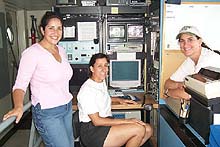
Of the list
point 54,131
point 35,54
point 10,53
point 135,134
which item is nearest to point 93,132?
point 135,134

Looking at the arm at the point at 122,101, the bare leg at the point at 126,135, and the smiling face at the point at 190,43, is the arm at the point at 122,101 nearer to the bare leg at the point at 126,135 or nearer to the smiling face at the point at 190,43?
the bare leg at the point at 126,135

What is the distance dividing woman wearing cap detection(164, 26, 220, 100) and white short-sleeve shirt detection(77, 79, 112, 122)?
0.59 meters

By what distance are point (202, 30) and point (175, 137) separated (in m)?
1.08

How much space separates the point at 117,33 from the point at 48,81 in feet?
4.76

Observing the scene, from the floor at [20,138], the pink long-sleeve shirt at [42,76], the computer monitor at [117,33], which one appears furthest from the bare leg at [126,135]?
the computer monitor at [117,33]

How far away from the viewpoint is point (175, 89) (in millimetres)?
2172

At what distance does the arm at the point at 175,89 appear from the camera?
1980mm

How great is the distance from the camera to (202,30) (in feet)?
7.86

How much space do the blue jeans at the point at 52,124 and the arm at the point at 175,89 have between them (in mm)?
890

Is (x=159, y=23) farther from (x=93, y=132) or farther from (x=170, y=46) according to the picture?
(x=93, y=132)

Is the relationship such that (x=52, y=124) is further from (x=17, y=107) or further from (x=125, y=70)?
(x=125, y=70)

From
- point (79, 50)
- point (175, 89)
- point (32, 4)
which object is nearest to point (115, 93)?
point (79, 50)

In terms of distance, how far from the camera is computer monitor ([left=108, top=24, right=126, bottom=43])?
9.75 ft

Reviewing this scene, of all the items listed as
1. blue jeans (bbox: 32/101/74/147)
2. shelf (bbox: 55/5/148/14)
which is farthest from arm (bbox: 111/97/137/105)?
shelf (bbox: 55/5/148/14)
